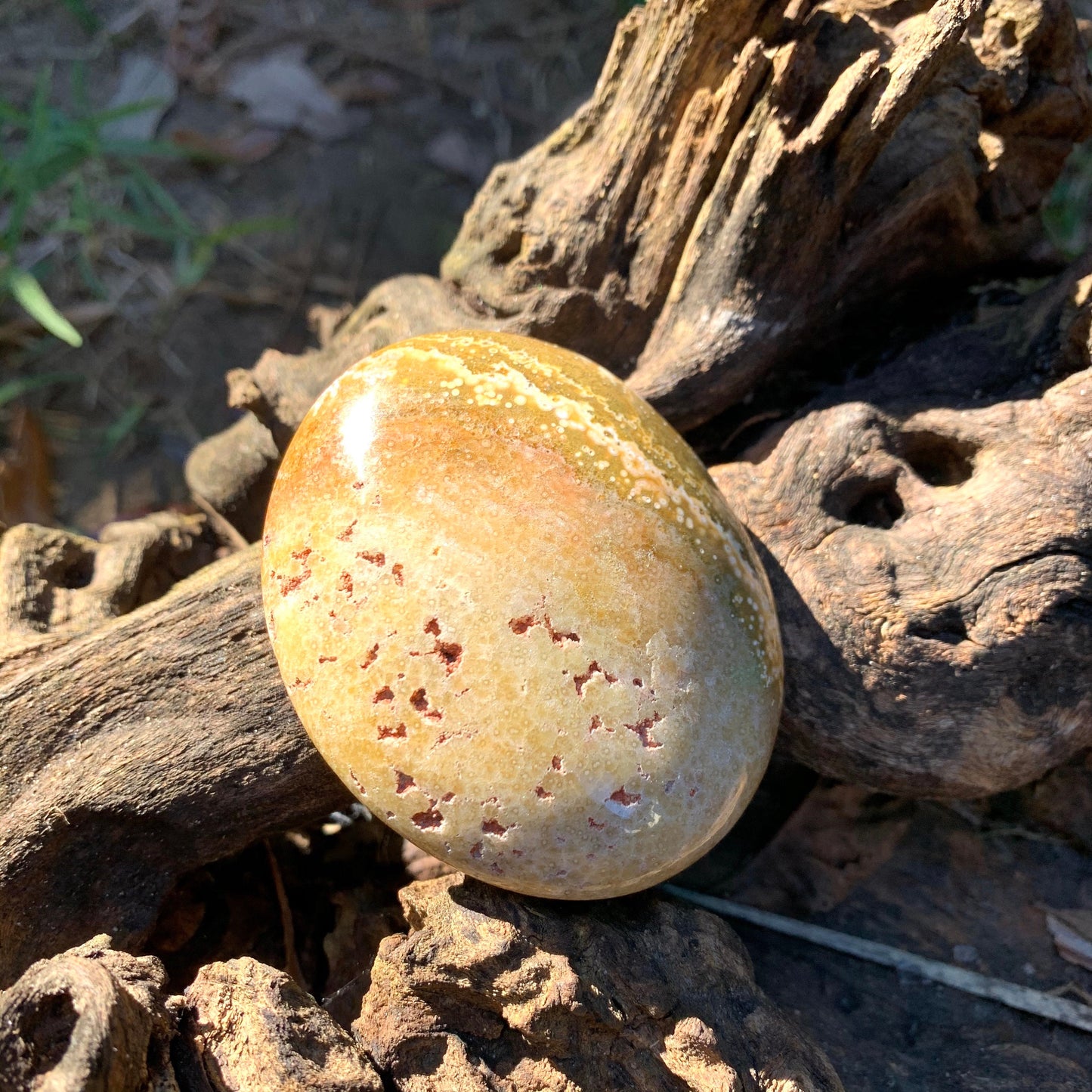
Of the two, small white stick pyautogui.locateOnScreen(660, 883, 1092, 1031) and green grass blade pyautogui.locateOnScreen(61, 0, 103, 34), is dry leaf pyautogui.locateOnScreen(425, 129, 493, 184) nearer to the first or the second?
green grass blade pyautogui.locateOnScreen(61, 0, 103, 34)

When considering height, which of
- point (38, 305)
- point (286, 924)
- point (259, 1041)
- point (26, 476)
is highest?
point (38, 305)

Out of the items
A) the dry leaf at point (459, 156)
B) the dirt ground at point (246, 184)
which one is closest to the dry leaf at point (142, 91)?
the dirt ground at point (246, 184)

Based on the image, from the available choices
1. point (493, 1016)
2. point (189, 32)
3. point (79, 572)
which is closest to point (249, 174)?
point (189, 32)

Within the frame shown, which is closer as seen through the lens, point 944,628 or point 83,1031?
point 83,1031

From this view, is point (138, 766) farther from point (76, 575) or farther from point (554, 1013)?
point (554, 1013)

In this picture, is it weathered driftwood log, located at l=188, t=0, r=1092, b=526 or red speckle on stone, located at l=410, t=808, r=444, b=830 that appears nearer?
red speckle on stone, located at l=410, t=808, r=444, b=830

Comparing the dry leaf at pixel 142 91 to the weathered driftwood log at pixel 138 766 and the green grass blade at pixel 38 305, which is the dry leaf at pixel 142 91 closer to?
the green grass blade at pixel 38 305

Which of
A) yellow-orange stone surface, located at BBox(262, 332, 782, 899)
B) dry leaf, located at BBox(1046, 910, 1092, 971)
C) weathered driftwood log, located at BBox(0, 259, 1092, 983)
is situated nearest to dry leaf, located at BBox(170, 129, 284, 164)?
weathered driftwood log, located at BBox(0, 259, 1092, 983)
